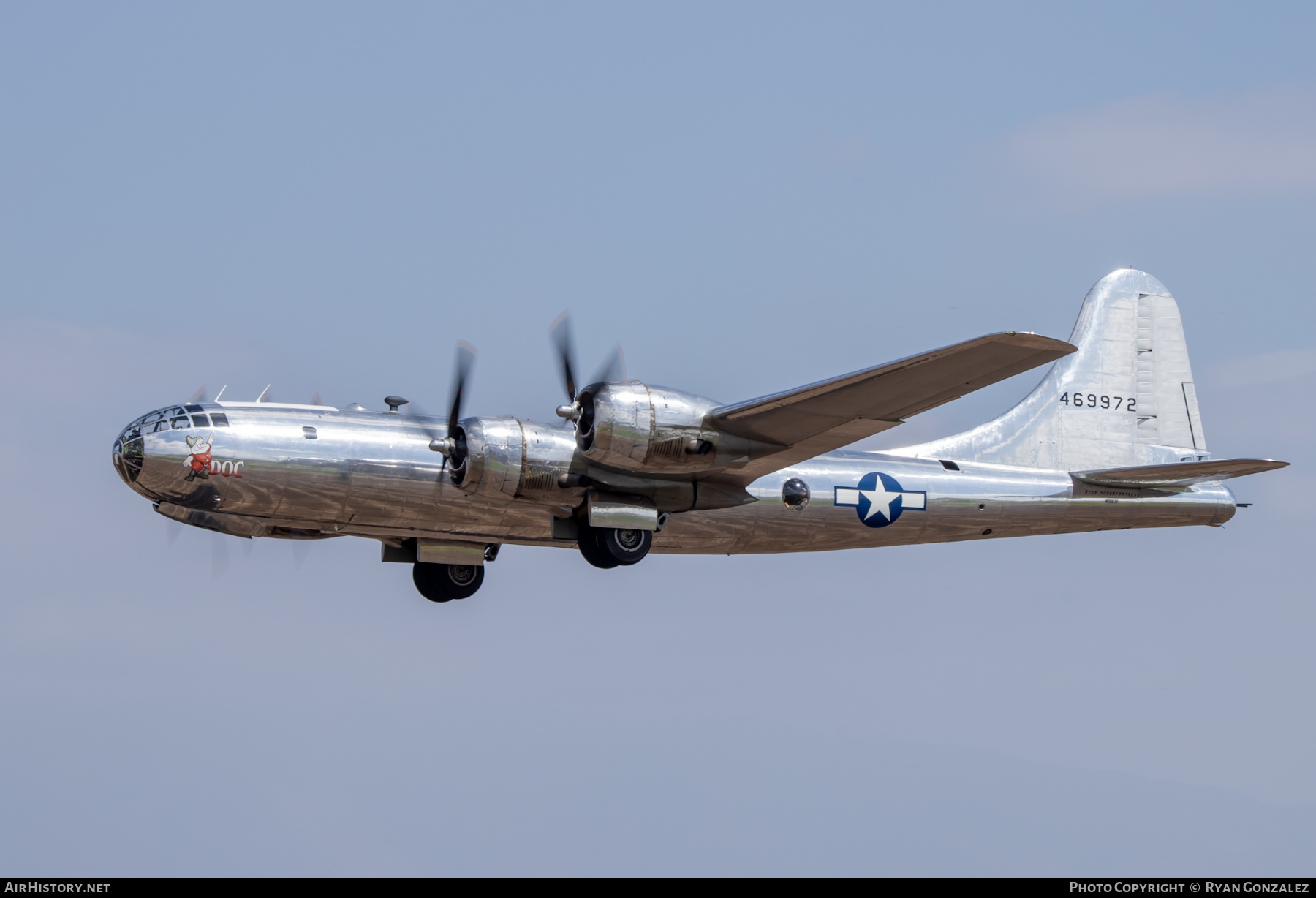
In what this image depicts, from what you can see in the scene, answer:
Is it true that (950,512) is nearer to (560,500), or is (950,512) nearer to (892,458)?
(892,458)

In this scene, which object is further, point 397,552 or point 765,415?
point 397,552

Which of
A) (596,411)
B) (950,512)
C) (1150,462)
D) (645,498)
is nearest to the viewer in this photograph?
(596,411)

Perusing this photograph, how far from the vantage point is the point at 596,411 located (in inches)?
814

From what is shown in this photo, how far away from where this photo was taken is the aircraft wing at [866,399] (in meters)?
18.7

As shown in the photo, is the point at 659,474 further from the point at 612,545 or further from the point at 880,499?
the point at 880,499

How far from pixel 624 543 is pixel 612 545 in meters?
0.19

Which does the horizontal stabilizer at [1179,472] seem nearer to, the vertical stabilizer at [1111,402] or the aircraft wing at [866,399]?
the vertical stabilizer at [1111,402]

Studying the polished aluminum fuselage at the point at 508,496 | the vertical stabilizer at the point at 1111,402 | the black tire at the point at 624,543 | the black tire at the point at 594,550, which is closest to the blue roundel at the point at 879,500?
the polished aluminum fuselage at the point at 508,496

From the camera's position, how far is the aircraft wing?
18.7 metres

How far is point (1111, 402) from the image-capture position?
27.1 m

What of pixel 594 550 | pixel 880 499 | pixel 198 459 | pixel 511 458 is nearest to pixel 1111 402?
pixel 880 499

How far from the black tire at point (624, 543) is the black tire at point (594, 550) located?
29 millimetres

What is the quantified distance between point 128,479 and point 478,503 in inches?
189

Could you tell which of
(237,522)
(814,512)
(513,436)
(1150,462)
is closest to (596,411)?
(513,436)
